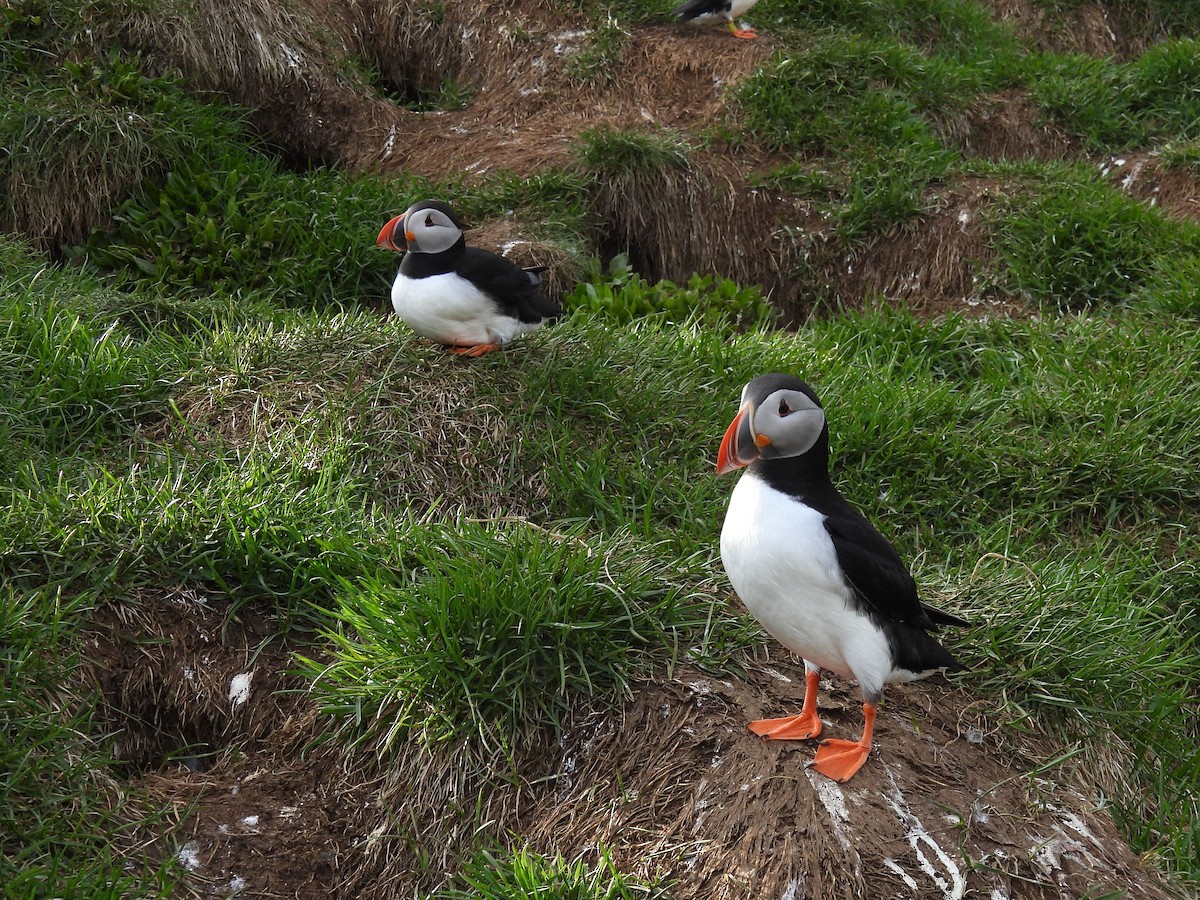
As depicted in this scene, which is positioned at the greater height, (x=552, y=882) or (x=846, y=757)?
(x=846, y=757)

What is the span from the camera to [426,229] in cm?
414

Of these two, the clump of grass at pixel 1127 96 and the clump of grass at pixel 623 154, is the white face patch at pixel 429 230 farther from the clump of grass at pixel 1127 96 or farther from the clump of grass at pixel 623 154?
the clump of grass at pixel 1127 96

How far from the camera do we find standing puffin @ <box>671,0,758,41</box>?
303 inches

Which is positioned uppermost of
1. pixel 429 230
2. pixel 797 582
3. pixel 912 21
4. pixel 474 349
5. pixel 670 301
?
pixel 797 582

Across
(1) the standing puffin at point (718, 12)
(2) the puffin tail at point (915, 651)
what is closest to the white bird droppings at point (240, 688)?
(2) the puffin tail at point (915, 651)

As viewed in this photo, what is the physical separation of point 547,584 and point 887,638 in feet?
3.05

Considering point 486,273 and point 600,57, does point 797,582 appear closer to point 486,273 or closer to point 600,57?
point 486,273

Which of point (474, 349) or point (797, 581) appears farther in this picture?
point (474, 349)

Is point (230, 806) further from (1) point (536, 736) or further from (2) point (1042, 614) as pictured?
(2) point (1042, 614)

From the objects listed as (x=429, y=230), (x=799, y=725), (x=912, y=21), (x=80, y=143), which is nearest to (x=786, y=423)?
(x=799, y=725)

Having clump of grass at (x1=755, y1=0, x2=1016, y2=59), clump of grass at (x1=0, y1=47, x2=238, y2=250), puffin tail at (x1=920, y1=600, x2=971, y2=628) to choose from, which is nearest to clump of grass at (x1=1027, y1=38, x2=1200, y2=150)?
clump of grass at (x1=755, y1=0, x2=1016, y2=59)

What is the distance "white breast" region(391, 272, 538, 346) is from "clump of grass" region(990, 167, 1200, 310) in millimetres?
3171

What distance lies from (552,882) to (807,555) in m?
0.96

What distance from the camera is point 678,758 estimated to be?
2994mm
